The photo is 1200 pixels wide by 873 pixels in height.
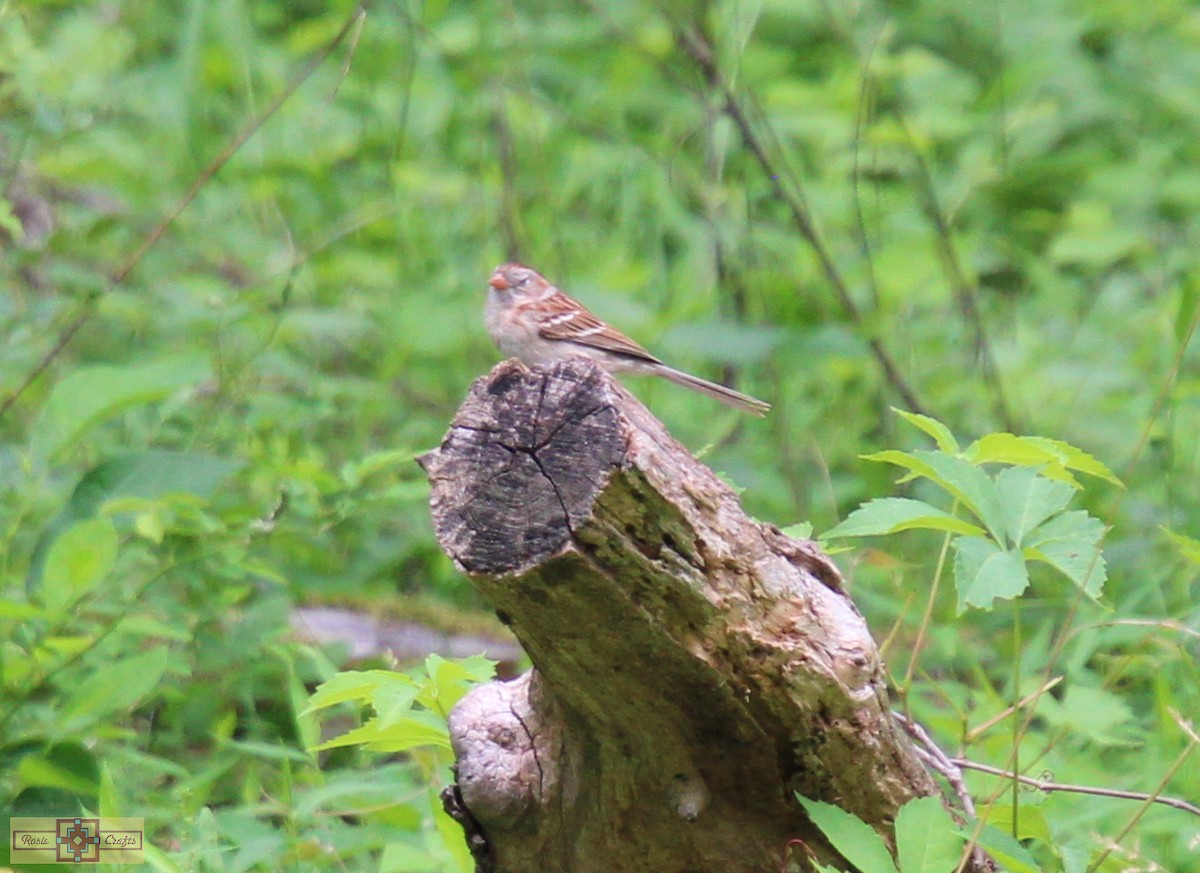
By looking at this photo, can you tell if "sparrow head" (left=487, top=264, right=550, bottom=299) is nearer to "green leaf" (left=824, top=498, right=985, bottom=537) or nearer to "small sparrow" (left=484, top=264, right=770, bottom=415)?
"small sparrow" (left=484, top=264, right=770, bottom=415)

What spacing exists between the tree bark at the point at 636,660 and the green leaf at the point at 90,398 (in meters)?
1.48

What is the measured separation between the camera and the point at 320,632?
16.4ft

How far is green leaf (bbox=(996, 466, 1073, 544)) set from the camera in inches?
86.2

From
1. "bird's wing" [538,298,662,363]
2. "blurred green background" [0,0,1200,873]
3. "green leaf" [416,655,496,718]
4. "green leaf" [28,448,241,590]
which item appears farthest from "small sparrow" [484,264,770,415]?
"green leaf" [416,655,496,718]

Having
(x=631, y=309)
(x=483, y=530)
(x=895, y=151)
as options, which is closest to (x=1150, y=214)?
(x=895, y=151)

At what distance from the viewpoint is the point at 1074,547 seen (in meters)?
2.19

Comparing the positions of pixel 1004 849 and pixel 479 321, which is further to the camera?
pixel 479 321

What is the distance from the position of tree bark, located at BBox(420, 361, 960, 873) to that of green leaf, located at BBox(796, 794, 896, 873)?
0.06m

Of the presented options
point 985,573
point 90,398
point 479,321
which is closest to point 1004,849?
point 985,573

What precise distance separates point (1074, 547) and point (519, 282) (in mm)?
2800

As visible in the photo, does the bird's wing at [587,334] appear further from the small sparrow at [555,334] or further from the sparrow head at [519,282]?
the sparrow head at [519,282]

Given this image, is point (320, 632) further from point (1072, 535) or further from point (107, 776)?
point (1072, 535)

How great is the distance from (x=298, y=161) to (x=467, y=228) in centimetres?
106

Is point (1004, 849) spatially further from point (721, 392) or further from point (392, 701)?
point (721, 392)
